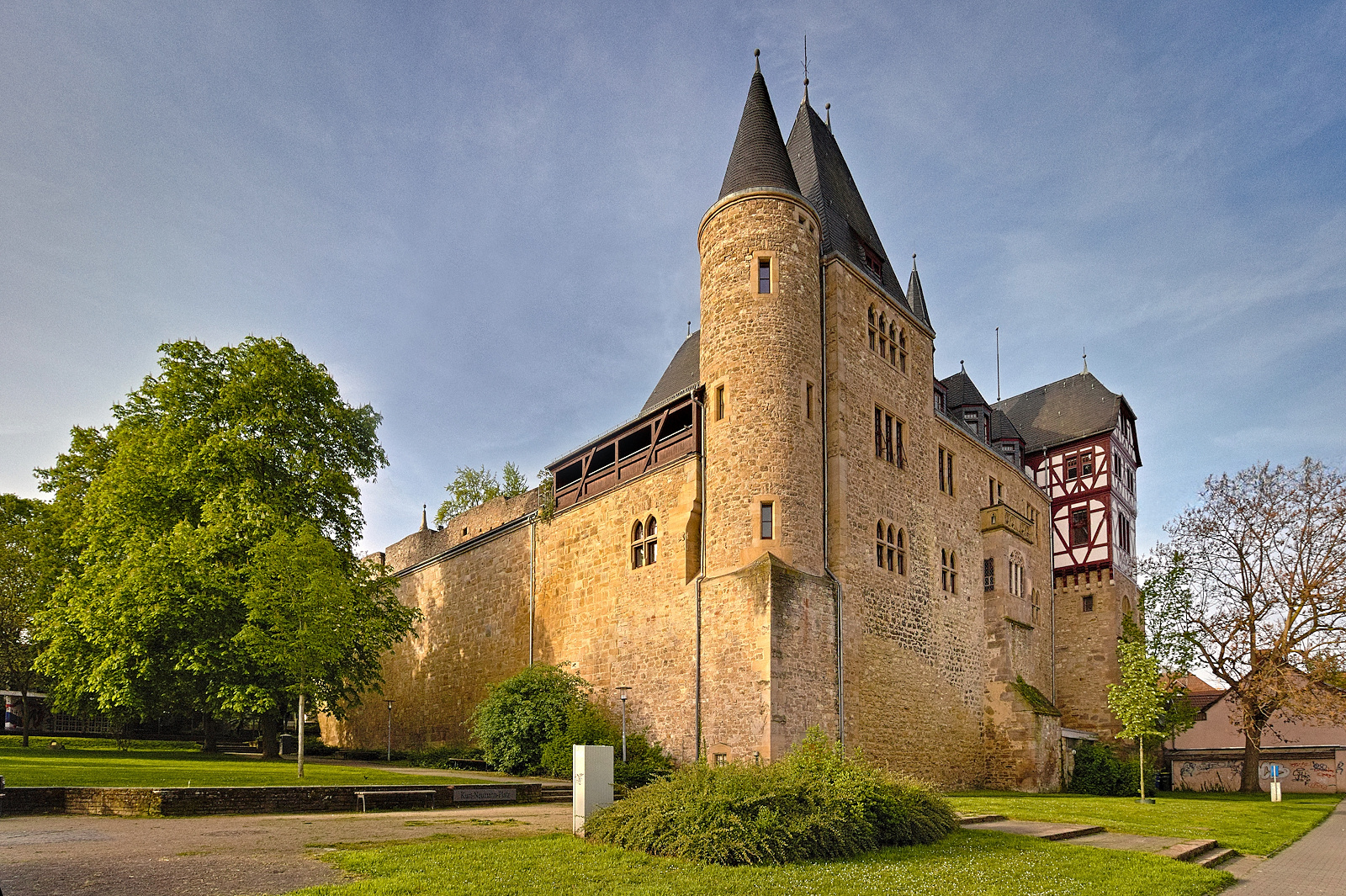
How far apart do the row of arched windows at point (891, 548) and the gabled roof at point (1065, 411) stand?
1662cm

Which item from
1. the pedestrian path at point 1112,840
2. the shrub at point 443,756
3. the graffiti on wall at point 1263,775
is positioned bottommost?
the graffiti on wall at point 1263,775

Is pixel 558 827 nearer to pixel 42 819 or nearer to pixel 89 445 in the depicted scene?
pixel 42 819

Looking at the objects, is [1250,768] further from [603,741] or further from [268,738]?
[268,738]

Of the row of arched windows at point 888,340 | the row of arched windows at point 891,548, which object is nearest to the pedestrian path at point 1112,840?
the row of arched windows at point 891,548

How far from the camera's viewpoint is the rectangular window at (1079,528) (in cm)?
3678

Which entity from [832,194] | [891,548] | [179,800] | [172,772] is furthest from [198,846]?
[832,194]

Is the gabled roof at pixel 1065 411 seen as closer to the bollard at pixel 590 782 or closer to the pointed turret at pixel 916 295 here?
the pointed turret at pixel 916 295

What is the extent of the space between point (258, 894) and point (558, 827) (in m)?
6.02

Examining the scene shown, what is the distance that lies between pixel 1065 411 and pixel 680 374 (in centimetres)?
1852

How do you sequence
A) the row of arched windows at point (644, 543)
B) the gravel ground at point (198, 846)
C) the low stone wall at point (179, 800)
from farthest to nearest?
the row of arched windows at point (644, 543), the low stone wall at point (179, 800), the gravel ground at point (198, 846)

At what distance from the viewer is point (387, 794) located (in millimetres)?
14844

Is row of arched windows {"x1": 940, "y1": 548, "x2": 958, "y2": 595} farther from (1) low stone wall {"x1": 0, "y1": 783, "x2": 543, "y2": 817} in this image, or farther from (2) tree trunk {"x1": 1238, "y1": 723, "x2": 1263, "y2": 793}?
(1) low stone wall {"x1": 0, "y1": 783, "x2": 543, "y2": 817}

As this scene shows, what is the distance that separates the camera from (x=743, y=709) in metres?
20.0

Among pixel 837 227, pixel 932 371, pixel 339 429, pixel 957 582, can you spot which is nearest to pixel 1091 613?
pixel 957 582
